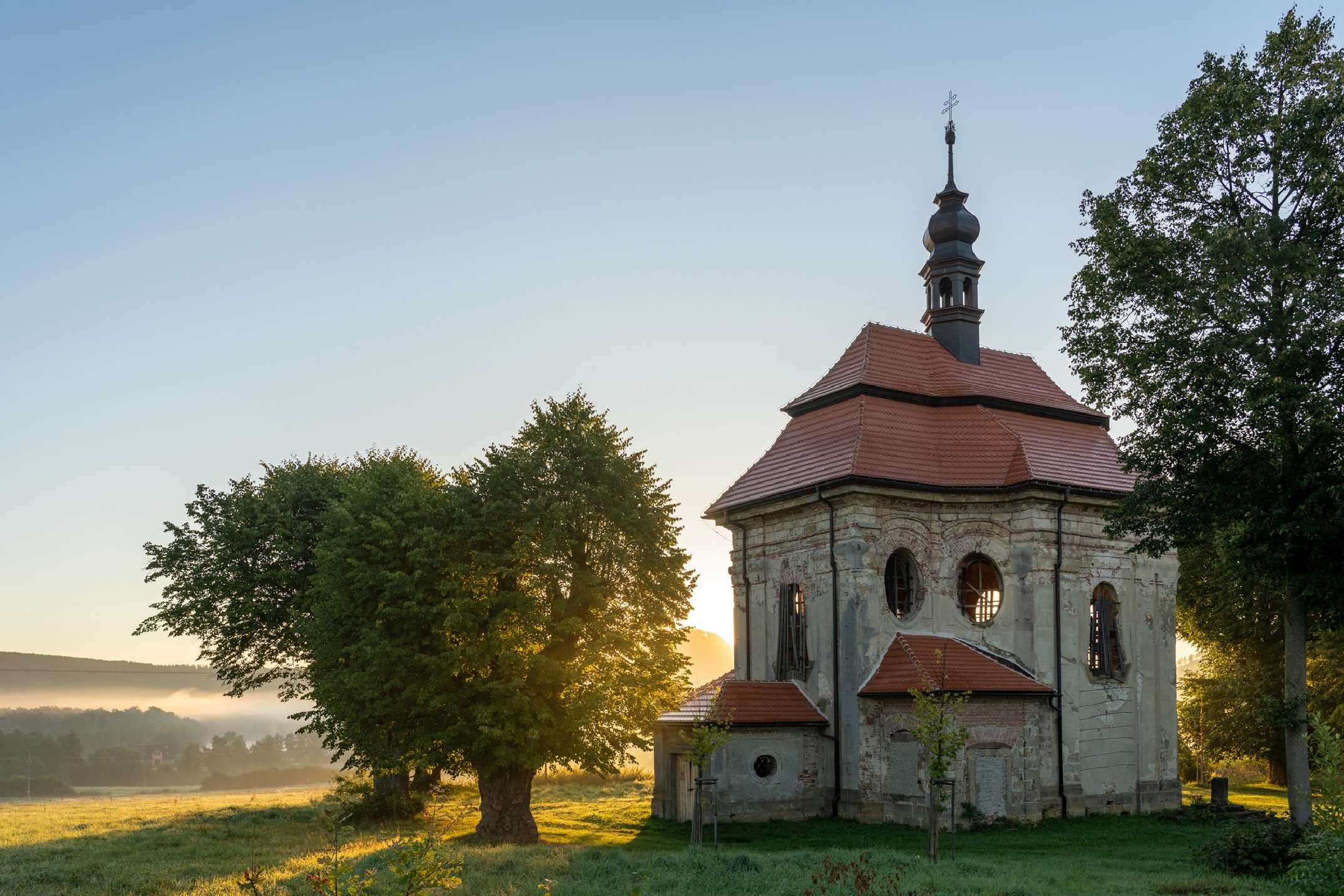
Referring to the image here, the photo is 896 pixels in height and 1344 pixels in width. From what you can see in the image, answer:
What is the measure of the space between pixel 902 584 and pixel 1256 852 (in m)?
10.4

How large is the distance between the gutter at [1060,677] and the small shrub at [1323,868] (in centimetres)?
1184

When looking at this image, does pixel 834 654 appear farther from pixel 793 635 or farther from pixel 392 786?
pixel 392 786

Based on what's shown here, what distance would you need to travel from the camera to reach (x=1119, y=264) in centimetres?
2023

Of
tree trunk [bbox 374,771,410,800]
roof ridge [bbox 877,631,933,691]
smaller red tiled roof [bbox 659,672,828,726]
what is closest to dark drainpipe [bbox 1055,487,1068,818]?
roof ridge [bbox 877,631,933,691]

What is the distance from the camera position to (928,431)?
28.7 m

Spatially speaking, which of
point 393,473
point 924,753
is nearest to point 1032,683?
point 924,753

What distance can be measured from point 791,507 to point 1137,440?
9519mm

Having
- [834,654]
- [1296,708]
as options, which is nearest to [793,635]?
[834,654]

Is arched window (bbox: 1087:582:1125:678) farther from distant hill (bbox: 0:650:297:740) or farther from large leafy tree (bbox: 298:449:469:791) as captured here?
distant hill (bbox: 0:650:297:740)

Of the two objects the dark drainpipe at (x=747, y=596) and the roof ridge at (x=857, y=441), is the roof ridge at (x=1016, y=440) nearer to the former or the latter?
the roof ridge at (x=857, y=441)

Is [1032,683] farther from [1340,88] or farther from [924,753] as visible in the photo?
[1340,88]

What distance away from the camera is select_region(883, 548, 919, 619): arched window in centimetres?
2683

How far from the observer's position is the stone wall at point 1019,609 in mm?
26109

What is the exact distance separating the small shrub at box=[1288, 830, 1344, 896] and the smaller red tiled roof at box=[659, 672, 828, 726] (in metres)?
13.0
